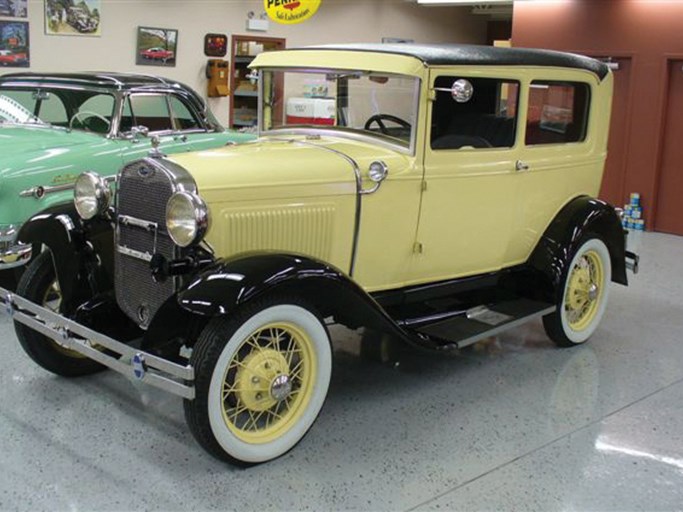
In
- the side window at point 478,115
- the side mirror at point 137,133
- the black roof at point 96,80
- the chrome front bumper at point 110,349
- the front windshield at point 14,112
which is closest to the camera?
the chrome front bumper at point 110,349

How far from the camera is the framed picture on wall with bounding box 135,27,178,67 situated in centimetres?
928

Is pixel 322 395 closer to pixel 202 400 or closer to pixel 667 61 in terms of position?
pixel 202 400

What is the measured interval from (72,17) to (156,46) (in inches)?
42.6

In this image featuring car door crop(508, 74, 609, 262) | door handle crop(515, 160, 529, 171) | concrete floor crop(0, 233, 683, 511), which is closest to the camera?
concrete floor crop(0, 233, 683, 511)

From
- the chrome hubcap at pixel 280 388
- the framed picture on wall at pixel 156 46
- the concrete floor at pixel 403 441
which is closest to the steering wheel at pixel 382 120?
the concrete floor at pixel 403 441

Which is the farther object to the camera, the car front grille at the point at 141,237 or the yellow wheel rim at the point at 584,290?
the yellow wheel rim at the point at 584,290

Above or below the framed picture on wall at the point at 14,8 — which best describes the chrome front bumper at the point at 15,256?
below

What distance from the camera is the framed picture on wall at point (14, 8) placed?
8.15 meters

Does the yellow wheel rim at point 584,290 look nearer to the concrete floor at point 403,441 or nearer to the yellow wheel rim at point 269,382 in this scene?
the concrete floor at point 403,441

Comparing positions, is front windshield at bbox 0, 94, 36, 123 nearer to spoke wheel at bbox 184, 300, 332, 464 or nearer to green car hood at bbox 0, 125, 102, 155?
green car hood at bbox 0, 125, 102, 155

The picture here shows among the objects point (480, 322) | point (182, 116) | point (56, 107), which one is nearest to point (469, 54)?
point (480, 322)

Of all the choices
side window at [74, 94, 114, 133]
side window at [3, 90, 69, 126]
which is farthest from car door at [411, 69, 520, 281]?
side window at [3, 90, 69, 126]

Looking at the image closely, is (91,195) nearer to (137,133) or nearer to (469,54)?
(469,54)

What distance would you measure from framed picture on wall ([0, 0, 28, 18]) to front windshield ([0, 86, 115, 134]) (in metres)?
3.02
